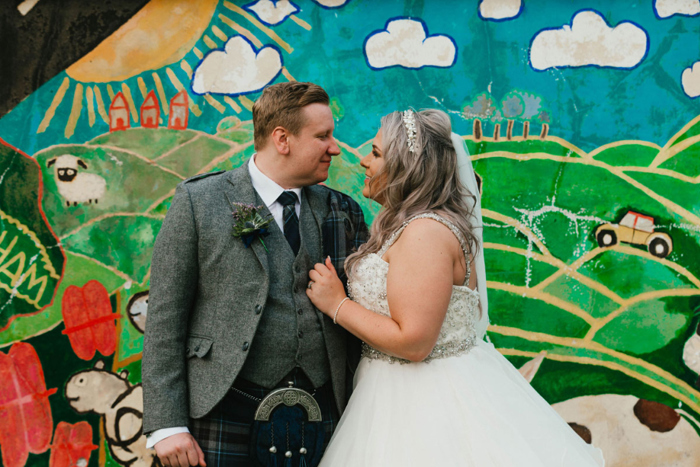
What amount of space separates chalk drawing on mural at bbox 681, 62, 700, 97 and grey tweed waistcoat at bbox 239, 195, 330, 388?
2.94 m

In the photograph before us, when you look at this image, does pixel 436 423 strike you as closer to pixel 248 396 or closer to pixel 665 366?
pixel 248 396

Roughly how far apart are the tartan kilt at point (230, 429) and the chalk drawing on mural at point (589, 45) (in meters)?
2.86

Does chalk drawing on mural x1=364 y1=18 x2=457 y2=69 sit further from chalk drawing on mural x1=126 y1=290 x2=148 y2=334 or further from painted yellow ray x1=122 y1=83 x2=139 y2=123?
chalk drawing on mural x1=126 y1=290 x2=148 y2=334

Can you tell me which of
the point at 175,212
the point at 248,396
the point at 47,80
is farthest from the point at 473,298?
the point at 47,80

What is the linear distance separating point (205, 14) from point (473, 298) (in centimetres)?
269

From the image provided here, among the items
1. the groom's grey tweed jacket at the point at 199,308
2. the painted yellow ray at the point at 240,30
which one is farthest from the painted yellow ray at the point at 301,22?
the groom's grey tweed jacket at the point at 199,308

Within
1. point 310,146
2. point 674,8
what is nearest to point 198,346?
point 310,146

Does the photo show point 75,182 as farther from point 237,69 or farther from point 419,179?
point 419,179

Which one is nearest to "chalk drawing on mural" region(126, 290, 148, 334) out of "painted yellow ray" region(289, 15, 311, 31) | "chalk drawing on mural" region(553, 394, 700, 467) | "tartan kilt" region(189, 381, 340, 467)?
"tartan kilt" region(189, 381, 340, 467)

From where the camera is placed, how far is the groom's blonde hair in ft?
8.27

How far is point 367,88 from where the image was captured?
378cm

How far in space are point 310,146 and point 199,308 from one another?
864 millimetres

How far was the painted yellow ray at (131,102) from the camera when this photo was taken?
12.4ft

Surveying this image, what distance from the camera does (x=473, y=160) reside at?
3756 mm
